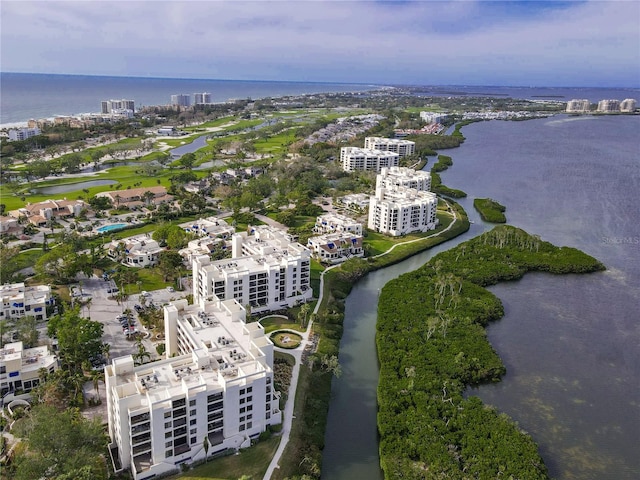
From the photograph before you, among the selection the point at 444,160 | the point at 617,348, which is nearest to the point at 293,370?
the point at 617,348

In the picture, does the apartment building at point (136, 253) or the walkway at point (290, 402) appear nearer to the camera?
the walkway at point (290, 402)

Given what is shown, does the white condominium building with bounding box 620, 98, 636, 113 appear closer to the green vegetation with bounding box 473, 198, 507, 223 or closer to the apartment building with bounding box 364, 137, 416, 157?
the apartment building with bounding box 364, 137, 416, 157

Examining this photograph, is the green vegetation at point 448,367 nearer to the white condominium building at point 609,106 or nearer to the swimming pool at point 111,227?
the swimming pool at point 111,227

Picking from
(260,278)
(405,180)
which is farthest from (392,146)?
(260,278)

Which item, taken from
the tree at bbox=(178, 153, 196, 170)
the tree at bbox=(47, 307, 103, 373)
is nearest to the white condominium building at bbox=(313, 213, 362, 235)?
the tree at bbox=(47, 307, 103, 373)

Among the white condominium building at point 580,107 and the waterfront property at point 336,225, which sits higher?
the white condominium building at point 580,107

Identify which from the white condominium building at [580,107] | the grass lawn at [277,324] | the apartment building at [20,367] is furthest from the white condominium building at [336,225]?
the white condominium building at [580,107]
